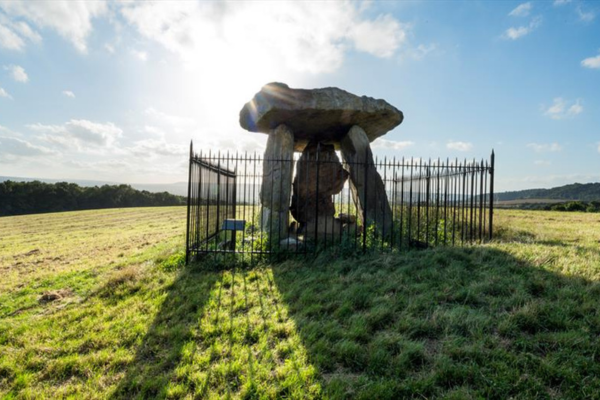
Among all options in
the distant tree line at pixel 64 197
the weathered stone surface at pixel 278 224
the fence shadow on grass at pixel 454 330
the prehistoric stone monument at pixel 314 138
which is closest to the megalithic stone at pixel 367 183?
the prehistoric stone monument at pixel 314 138

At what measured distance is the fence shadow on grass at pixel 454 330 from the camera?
9.03ft

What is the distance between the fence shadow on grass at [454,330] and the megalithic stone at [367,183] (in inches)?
131

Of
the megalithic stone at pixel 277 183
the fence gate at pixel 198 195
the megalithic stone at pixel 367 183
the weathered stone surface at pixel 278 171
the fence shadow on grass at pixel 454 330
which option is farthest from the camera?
the megalithic stone at pixel 367 183

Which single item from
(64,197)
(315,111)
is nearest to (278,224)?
(315,111)

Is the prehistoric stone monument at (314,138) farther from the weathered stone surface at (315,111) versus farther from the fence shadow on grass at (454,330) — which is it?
the fence shadow on grass at (454,330)

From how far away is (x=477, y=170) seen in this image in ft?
24.8

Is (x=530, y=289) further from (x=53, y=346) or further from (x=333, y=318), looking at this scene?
(x=53, y=346)

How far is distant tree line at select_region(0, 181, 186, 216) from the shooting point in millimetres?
33778

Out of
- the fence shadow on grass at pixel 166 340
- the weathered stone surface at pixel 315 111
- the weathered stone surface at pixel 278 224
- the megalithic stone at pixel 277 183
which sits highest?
the weathered stone surface at pixel 315 111

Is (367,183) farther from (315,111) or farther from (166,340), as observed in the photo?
(166,340)

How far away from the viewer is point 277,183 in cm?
849

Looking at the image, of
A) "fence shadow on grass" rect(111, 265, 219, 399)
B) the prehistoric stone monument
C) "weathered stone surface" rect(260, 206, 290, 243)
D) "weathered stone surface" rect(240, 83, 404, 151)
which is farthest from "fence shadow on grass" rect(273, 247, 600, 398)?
"weathered stone surface" rect(240, 83, 404, 151)

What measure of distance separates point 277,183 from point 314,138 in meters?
2.70

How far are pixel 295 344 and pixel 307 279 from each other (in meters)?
2.02
